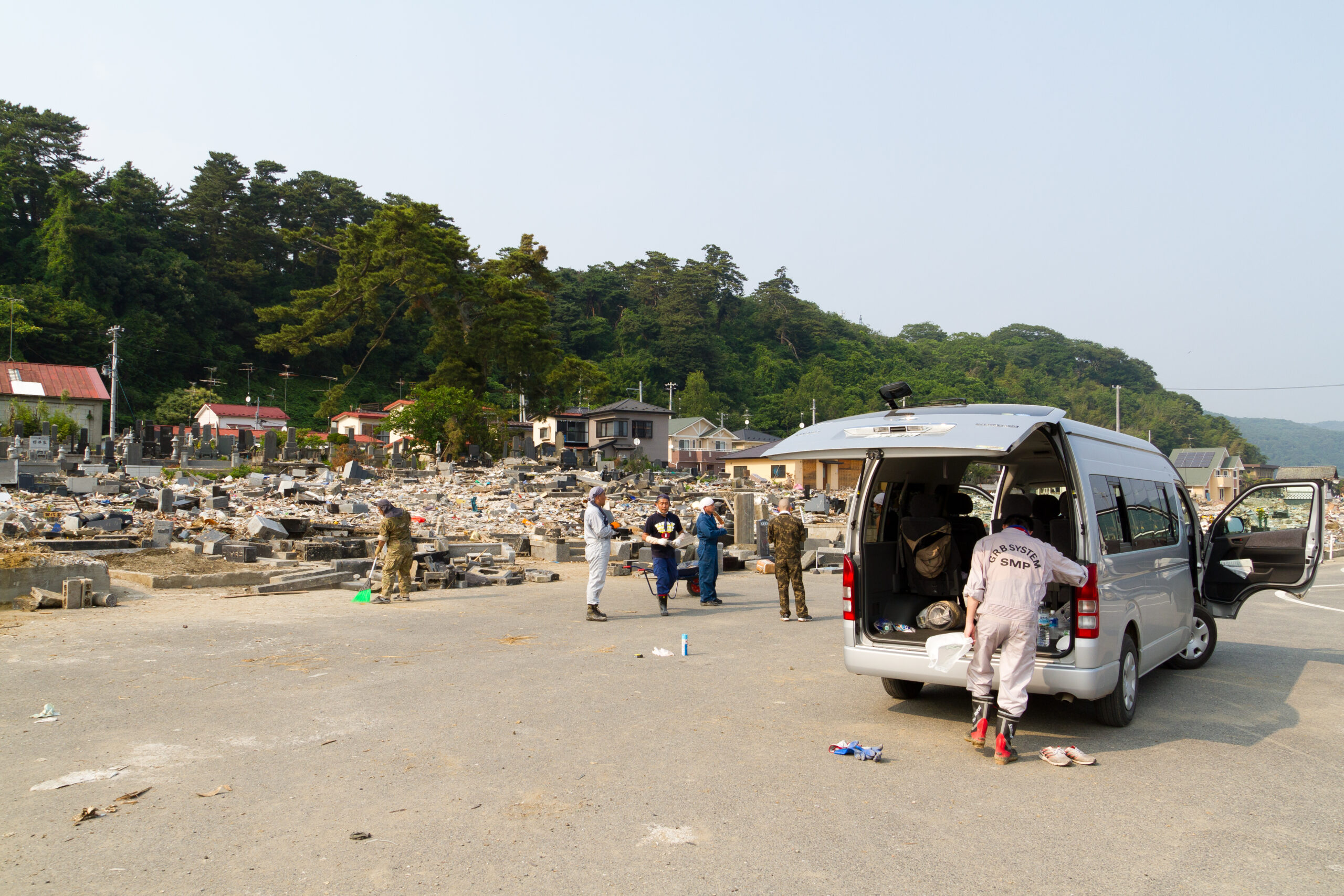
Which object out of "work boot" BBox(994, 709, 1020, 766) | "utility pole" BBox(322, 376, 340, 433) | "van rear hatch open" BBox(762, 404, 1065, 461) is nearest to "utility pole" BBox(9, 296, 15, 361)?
"utility pole" BBox(322, 376, 340, 433)

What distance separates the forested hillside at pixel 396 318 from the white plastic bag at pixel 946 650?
49.8 meters

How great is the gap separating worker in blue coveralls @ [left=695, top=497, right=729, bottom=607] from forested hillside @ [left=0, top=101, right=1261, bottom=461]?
42.5m

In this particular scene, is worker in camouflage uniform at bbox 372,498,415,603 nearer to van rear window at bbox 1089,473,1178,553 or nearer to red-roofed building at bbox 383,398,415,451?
van rear window at bbox 1089,473,1178,553

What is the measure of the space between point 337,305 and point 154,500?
32.8 metres

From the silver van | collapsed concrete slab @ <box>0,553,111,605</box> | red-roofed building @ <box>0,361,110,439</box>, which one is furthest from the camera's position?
red-roofed building @ <box>0,361,110,439</box>

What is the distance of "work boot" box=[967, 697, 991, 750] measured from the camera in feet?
18.0

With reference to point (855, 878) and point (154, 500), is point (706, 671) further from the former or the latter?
point (154, 500)

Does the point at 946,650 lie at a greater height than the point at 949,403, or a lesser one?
lesser

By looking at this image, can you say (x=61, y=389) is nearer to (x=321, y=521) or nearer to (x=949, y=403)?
(x=321, y=521)

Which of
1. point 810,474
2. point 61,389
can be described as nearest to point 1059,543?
point 810,474

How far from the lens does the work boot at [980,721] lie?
5.49m

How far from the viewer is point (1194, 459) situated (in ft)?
262

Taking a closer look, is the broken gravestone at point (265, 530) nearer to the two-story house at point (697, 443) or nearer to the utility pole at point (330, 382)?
the utility pole at point (330, 382)

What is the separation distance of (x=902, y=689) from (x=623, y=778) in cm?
276
